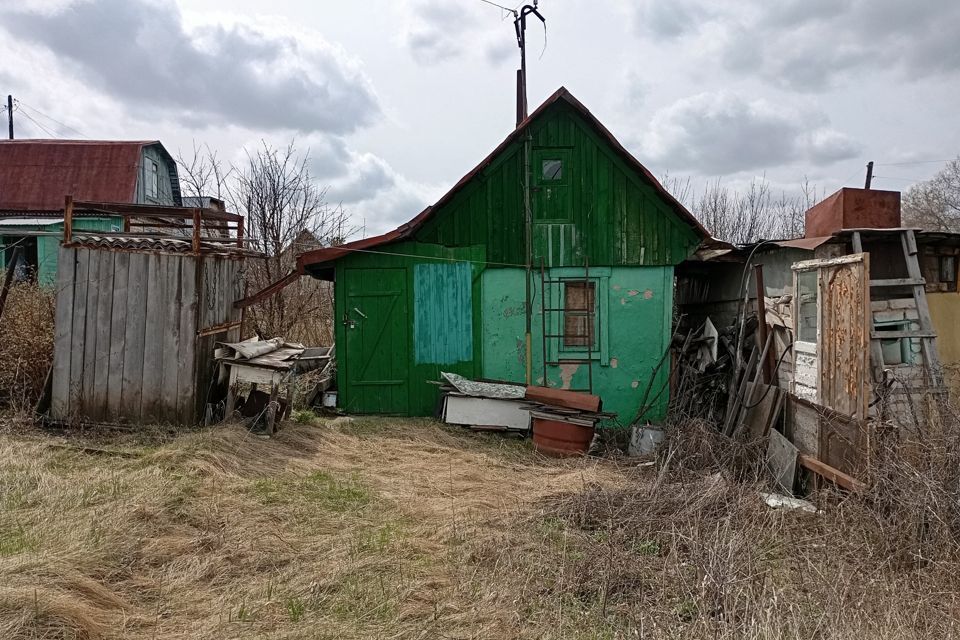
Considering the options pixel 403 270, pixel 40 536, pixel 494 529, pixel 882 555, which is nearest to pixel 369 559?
pixel 494 529

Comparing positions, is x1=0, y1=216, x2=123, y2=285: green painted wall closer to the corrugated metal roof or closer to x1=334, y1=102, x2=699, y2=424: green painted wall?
the corrugated metal roof

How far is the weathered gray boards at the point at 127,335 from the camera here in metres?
8.30

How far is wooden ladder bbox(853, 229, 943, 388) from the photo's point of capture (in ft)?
20.8

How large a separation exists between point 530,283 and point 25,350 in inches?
283

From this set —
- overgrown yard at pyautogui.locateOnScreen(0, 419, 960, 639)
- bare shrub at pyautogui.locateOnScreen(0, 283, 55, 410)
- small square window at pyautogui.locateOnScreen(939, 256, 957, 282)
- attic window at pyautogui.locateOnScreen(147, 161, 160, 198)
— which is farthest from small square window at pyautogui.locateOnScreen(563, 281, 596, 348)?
attic window at pyautogui.locateOnScreen(147, 161, 160, 198)

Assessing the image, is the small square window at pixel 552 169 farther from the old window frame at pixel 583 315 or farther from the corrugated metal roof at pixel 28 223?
the corrugated metal roof at pixel 28 223

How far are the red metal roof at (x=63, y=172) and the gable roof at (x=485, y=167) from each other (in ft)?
53.8

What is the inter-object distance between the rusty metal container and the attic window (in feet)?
72.6

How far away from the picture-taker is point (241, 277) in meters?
10.4

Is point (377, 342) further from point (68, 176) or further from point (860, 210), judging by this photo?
point (68, 176)

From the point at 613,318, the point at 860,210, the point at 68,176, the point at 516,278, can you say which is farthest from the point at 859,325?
the point at 68,176

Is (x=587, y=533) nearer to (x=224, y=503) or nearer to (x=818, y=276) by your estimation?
(x=224, y=503)

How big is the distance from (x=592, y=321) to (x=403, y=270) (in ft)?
10.4

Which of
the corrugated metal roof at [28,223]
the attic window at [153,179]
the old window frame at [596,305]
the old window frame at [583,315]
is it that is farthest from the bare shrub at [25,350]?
the attic window at [153,179]
